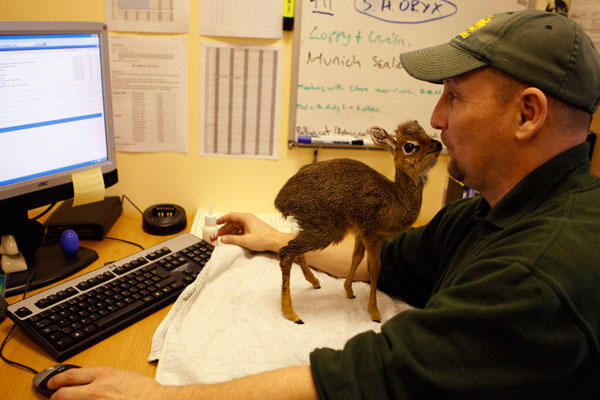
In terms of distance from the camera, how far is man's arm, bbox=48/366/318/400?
0.71 m

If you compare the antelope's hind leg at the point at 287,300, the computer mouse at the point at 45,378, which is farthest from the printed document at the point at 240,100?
the computer mouse at the point at 45,378

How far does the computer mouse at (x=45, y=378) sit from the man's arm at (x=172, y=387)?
0.01 m

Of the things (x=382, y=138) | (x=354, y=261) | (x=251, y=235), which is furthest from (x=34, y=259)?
(x=382, y=138)

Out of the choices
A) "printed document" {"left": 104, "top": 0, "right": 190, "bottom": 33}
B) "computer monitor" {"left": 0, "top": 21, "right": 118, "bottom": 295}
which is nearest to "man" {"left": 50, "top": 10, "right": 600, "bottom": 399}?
"computer monitor" {"left": 0, "top": 21, "right": 118, "bottom": 295}

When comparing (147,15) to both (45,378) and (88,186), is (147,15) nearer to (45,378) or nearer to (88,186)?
(88,186)

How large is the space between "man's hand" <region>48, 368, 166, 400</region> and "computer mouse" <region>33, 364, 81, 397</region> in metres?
0.01

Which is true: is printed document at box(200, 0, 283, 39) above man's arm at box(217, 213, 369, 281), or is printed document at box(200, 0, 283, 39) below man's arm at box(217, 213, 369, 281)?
above

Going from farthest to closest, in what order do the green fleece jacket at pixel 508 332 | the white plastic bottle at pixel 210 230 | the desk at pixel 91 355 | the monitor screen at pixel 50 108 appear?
1. the white plastic bottle at pixel 210 230
2. the monitor screen at pixel 50 108
3. the desk at pixel 91 355
4. the green fleece jacket at pixel 508 332

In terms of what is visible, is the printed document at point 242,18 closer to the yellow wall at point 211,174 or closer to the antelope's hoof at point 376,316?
the yellow wall at point 211,174

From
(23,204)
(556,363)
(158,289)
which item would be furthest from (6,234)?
(556,363)

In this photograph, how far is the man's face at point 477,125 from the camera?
787 mm

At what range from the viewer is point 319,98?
152 cm

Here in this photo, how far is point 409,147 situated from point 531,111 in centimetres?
27

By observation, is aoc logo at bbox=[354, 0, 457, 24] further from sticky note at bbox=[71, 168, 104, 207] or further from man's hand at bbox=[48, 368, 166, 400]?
man's hand at bbox=[48, 368, 166, 400]
